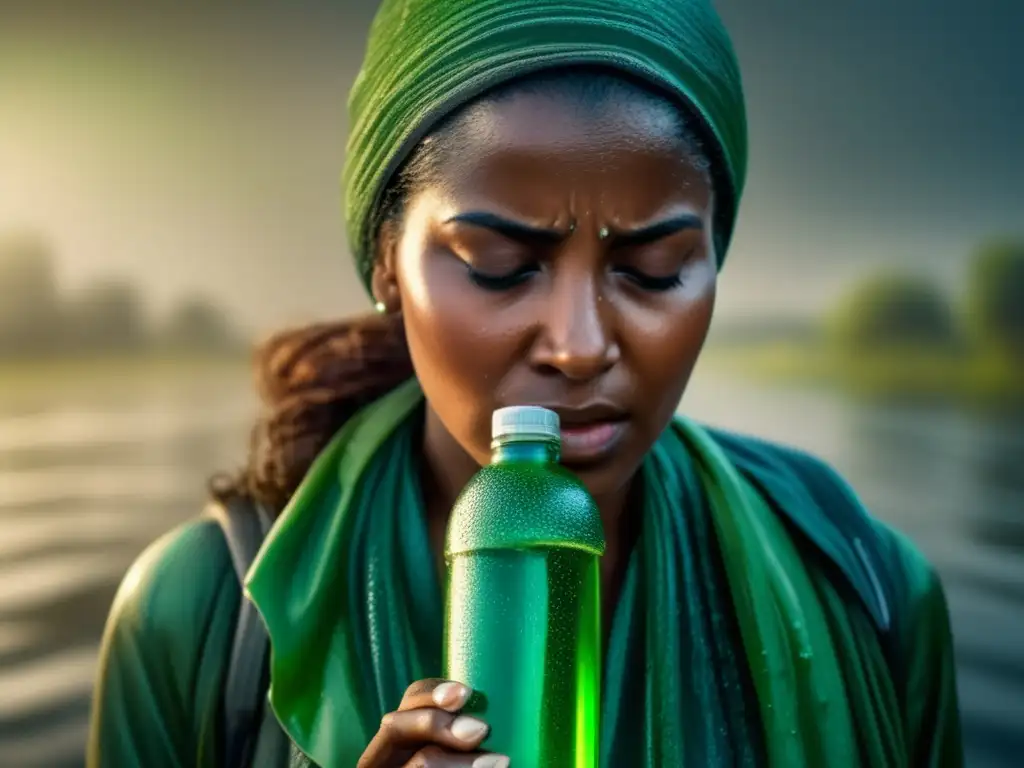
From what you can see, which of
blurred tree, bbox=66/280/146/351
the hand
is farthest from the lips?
blurred tree, bbox=66/280/146/351

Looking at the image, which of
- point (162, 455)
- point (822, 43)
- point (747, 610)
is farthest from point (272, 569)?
point (822, 43)

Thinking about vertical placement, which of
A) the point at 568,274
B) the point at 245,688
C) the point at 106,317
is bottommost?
the point at 245,688

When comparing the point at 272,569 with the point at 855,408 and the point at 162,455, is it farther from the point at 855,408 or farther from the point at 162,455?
the point at 855,408

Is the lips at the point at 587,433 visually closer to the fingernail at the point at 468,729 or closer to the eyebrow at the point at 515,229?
the eyebrow at the point at 515,229

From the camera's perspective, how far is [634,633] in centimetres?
113

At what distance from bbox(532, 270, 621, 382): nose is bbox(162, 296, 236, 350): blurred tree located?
1.35 meters

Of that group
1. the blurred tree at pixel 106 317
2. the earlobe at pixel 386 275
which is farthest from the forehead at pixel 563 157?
the blurred tree at pixel 106 317

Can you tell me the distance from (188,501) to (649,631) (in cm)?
123

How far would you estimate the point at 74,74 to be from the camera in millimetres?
2031

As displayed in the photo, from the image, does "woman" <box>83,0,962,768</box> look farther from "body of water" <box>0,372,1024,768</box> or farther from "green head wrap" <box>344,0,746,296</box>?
"body of water" <box>0,372,1024,768</box>

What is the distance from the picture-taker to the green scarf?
104 centimetres

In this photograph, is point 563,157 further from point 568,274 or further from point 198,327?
point 198,327

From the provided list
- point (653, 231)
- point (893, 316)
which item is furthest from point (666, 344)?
point (893, 316)

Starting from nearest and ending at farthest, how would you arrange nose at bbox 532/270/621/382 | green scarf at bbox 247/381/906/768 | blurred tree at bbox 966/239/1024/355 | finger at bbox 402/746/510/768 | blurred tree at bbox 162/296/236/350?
finger at bbox 402/746/510/768
nose at bbox 532/270/621/382
green scarf at bbox 247/381/906/768
blurred tree at bbox 966/239/1024/355
blurred tree at bbox 162/296/236/350
